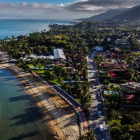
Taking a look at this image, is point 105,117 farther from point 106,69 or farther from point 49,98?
point 106,69

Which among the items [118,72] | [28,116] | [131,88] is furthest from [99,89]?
[28,116]

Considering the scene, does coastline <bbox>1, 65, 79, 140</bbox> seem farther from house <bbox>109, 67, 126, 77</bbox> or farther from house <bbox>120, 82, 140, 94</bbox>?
house <bbox>109, 67, 126, 77</bbox>

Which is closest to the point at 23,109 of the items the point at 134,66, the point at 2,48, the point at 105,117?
the point at 105,117

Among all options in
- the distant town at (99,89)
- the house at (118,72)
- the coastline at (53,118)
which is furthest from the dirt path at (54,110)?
the house at (118,72)

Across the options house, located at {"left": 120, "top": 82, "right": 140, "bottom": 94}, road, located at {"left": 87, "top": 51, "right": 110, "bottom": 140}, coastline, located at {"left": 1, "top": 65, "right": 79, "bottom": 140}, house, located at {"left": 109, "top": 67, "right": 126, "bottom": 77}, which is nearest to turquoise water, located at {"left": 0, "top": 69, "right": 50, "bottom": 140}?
coastline, located at {"left": 1, "top": 65, "right": 79, "bottom": 140}

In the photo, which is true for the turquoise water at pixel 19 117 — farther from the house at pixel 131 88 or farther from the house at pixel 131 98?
the house at pixel 131 88

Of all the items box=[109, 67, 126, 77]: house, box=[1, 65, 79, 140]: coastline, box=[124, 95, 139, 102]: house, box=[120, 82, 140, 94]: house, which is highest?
box=[109, 67, 126, 77]: house

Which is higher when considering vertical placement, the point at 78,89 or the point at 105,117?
the point at 78,89
